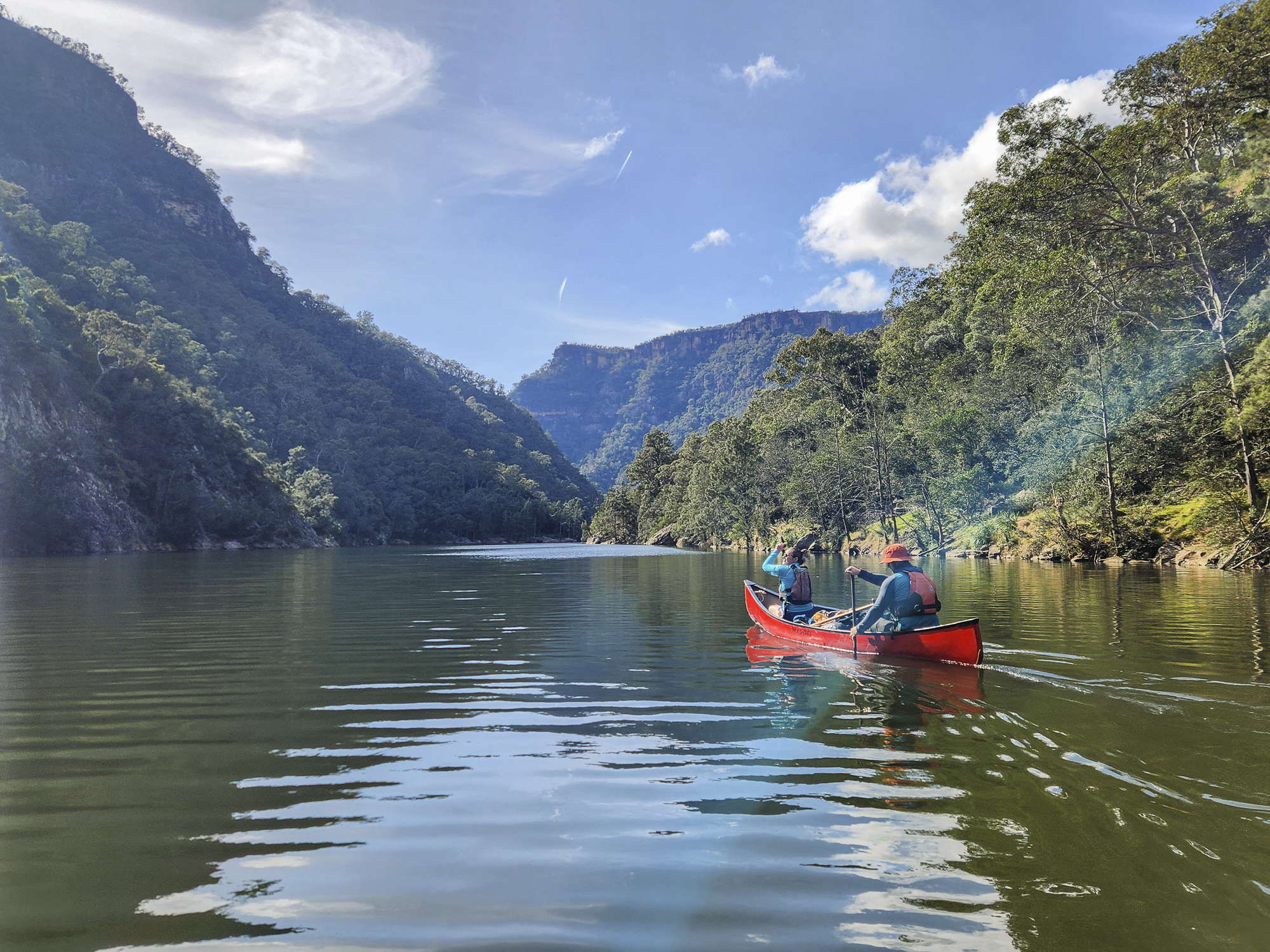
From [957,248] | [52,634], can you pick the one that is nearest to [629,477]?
[957,248]

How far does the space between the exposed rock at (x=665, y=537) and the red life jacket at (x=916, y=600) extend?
8851 cm

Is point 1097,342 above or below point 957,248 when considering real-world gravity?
below

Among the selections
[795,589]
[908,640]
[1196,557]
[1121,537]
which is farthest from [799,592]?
[1121,537]

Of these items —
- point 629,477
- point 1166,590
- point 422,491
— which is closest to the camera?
point 1166,590

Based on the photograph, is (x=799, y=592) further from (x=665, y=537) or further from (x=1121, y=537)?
(x=665, y=537)

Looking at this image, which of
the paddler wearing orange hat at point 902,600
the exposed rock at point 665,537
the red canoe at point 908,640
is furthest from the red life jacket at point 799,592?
the exposed rock at point 665,537

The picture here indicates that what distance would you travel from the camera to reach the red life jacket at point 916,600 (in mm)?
11719

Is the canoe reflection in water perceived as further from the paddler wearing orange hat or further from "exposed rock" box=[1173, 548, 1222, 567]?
"exposed rock" box=[1173, 548, 1222, 567]

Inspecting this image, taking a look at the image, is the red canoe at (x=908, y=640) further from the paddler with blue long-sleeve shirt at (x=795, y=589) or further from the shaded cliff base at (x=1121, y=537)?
the shaded cliff base at (x=1121, y=537)

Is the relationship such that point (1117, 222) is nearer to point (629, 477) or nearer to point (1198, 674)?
point (1198, 674)

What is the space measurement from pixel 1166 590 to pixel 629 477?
338 feet

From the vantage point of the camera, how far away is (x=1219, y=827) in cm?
499

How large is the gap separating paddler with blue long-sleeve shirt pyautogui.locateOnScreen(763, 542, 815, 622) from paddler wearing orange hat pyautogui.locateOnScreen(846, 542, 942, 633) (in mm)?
2687

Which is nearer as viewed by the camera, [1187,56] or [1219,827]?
[1219,827]
